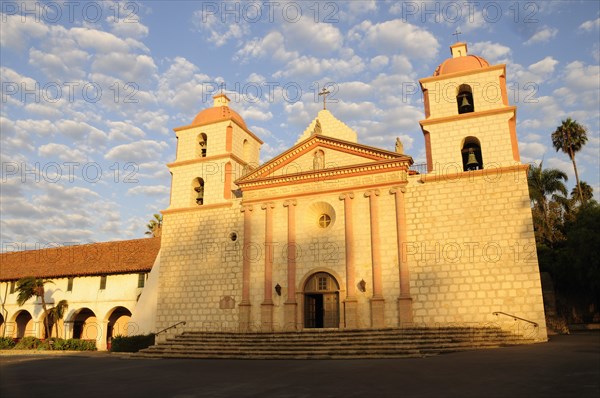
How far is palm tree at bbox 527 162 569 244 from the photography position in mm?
35531

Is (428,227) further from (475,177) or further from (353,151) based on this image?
(353,151)

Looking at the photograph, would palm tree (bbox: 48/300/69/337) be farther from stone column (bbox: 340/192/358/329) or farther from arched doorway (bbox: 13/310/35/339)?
stone column (bbox: 340/192/358/329)

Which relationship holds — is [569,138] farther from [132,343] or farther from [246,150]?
[132,343]

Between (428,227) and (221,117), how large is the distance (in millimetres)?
12770

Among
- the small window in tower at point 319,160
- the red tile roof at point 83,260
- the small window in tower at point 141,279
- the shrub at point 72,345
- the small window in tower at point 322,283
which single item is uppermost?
the small window in tower at point 319,160

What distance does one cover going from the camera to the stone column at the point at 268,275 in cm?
2145

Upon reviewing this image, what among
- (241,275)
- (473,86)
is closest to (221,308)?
(241,275)

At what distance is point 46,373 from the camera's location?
12.8 meters

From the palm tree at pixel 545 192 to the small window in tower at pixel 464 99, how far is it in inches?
706

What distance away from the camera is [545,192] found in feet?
121

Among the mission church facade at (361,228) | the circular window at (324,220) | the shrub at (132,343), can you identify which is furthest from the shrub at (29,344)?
the circular window at (324,220)

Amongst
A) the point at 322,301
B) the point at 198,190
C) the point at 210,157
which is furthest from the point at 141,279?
the point at 322,301

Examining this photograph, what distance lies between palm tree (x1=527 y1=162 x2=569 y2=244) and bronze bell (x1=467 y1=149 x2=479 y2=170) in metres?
17.7

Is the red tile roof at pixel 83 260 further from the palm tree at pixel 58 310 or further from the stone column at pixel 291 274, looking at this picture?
the stone column at pixel 291 274
